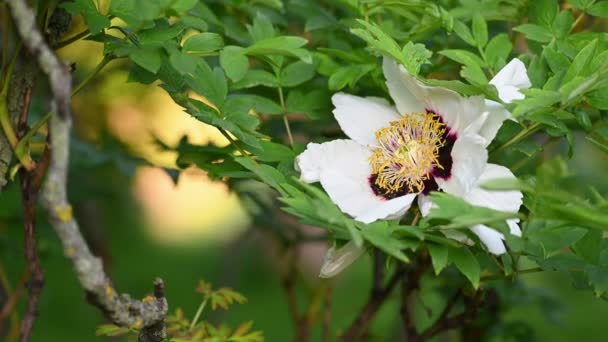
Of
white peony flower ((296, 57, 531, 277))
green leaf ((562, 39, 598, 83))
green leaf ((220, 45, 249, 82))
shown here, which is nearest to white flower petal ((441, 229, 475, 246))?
white peony flower ((296, 57, 531, 277))

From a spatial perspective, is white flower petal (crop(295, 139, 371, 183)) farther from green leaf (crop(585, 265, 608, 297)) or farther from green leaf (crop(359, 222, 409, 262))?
green leaf (crop(585, 265, 608, 297))

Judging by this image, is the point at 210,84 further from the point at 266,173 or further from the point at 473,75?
the point at 473,75

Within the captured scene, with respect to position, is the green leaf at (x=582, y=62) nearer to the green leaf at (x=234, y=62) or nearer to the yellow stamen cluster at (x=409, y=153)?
the yellow stamen cluster at (x=409, y=153)

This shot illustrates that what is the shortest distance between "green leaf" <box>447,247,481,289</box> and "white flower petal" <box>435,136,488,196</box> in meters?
0.07

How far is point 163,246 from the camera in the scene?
3678 mm

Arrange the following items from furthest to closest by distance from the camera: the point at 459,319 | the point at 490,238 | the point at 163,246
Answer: the point at 163,246 < the point at 459,319 < the point at 490,238

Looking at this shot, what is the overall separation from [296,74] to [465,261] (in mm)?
378

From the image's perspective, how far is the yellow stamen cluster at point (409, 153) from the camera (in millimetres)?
1094

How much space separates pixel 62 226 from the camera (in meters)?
0.83

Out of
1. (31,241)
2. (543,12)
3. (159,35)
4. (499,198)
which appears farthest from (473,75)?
(31,241)

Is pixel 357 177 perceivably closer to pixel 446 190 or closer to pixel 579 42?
pixel 446 190

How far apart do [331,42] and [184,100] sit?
0.95ft

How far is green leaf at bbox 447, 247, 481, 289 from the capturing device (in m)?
0.97

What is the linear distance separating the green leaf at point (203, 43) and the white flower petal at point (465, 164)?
323mm
